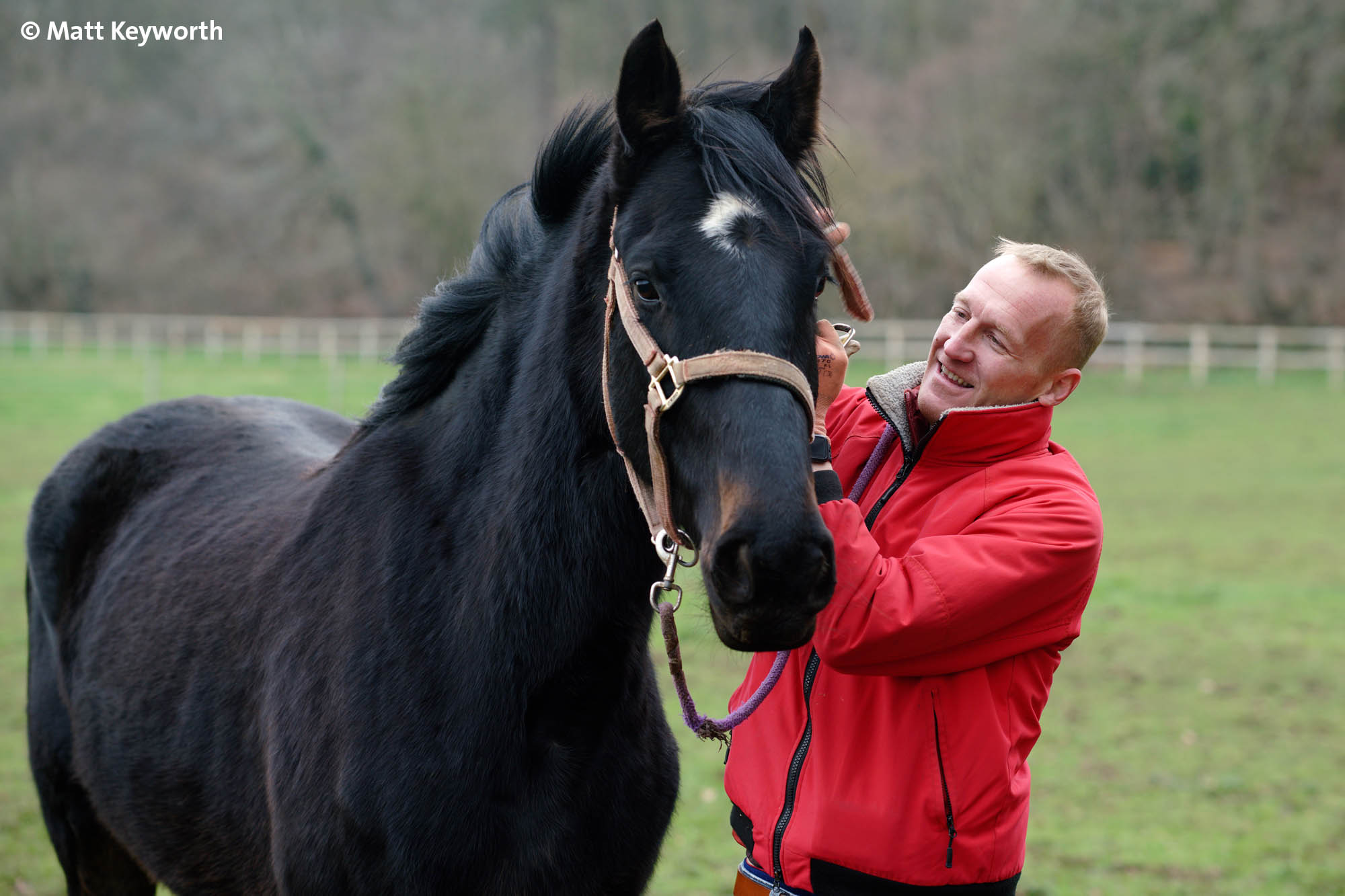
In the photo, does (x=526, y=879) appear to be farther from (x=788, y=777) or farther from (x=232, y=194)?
(x=232, y=194)

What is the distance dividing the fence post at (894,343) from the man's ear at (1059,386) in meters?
22.4

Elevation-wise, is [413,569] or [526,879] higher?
[413,569]

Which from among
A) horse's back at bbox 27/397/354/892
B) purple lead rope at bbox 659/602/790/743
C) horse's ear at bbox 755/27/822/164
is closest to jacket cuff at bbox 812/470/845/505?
purple lead rope at bbox 659/602/790/743

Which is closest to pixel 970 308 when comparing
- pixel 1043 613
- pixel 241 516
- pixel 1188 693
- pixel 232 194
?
pixel 1043 613

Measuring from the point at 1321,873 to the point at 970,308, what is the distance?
146 inches

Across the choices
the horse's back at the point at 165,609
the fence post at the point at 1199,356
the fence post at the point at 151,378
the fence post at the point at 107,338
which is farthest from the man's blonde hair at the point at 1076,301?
the fence post at the point at 107,338

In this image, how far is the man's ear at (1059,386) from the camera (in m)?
2.19

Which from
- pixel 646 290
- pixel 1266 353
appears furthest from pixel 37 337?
pixel 646 290

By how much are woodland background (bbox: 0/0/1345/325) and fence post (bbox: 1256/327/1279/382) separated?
2.58 meters

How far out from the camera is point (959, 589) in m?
1.91

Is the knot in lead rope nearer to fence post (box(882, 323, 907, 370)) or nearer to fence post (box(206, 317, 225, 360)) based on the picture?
fence post (box(882, 323, 907, 370))

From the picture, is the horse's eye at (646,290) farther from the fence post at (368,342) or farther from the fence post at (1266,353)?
the fence post at (368,342)

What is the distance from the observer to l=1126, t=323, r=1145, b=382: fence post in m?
25.2

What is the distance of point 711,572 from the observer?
175cm
